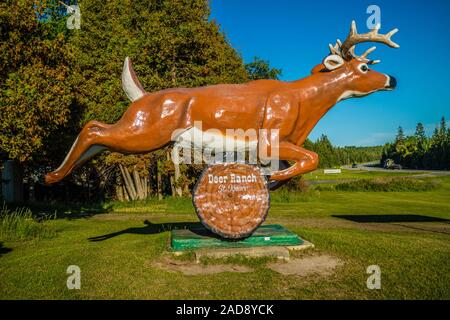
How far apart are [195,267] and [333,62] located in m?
4.15

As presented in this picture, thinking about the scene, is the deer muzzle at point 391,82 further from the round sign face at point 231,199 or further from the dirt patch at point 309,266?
the dirt patch at point 309,266

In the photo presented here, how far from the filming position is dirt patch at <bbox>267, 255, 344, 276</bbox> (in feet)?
18.5

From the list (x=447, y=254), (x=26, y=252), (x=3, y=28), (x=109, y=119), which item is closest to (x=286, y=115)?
(x=447, y=254)

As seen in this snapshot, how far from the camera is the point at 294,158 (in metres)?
5.96

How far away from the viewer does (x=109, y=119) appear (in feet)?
54.3

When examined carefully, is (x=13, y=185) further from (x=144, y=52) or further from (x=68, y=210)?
(x=144, y=52)

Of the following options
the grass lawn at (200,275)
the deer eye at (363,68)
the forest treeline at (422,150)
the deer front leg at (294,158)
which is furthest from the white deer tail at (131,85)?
the forest treeline at (422,150)

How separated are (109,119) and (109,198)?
330 inches

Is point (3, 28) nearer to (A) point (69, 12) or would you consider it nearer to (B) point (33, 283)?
(A) point (69, 12)

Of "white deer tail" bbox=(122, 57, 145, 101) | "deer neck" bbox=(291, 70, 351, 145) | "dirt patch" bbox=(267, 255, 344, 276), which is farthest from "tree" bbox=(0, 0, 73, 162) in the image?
"dirt patch" bbox=(267, 255, 344, 276)

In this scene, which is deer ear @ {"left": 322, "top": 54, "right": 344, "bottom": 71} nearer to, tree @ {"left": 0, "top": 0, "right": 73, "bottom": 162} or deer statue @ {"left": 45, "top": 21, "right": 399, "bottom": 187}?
deer statue @ {"left": 45, "top": 21, "right": 399, "bottom": 187}

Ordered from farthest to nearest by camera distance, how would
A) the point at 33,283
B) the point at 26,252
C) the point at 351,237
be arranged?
the point at 351,237
the point at 26,252
the point at 33,283

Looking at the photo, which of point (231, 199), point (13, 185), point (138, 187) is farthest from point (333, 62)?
point (13, 185)

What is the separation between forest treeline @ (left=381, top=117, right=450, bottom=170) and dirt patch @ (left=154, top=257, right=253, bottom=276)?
70028 millimetres
